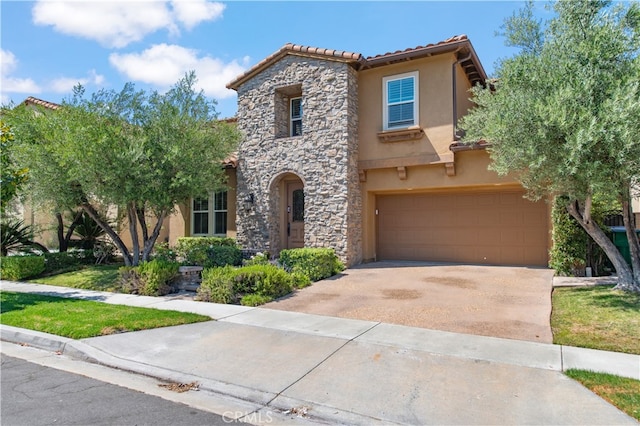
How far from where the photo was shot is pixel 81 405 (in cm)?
439

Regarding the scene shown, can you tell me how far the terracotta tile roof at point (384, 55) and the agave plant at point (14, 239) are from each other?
9786 mm

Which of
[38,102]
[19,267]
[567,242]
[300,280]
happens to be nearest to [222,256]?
[300,280]

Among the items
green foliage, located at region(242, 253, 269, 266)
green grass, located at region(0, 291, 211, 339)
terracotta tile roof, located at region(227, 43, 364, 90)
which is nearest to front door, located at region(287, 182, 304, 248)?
green foliage, located at region(242, 253, 269, 266)

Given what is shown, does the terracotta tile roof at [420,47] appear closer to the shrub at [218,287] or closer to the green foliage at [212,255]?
the green foliage at [212,255]

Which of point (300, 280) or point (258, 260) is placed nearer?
point (300, 280)

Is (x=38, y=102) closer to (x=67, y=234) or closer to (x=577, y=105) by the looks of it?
(x=67, y=234)

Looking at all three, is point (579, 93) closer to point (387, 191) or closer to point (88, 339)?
point (387, 191)

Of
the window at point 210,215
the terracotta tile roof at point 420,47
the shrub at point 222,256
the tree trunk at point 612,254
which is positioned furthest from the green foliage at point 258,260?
the tree trunk at point 612,254

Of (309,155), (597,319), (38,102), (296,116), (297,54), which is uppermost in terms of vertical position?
(297,54)

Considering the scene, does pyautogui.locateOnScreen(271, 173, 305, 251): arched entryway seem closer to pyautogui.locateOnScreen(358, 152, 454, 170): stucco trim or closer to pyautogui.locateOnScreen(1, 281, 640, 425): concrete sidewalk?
pyautogui.locateOnScreen(358, 152, 454, 170): stucco trim

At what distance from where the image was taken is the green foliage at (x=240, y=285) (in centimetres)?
945

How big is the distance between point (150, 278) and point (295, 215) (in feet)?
18.9

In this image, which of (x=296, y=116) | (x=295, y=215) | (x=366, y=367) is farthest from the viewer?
(x=296, y=116)

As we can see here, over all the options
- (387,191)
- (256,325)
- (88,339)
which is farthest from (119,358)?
(387,191)
